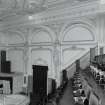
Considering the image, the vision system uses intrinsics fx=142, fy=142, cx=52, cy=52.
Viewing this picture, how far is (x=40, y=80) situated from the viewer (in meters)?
6.57

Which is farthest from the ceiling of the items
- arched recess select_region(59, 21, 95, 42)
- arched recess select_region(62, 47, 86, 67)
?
arched recess select_region(62, 47, 86, 67)

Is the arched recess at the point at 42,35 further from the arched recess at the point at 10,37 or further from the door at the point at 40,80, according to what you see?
the door at the point at 40,80

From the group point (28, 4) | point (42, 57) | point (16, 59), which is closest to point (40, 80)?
point (42, 57)

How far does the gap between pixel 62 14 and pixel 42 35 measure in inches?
57.7

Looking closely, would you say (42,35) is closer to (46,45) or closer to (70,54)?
(46,45)

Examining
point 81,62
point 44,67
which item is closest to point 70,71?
point 81,62

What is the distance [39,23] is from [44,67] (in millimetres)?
1977

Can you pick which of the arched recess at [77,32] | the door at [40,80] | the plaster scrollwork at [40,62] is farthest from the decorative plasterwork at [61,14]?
the door at [40,80]

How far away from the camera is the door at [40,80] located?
6.37 meters

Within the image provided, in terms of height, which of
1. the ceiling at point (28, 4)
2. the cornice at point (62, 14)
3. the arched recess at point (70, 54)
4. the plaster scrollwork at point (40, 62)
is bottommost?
Answer: the plaster scrollwork at point (40, 62)

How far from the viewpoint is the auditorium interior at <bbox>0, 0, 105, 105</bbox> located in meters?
4.75

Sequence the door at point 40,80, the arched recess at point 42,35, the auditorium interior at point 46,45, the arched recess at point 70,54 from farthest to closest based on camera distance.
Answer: the door at point 40,80 < the arched recess at point 42,35 < the arched recess at point 70,54 < the auditorium interior at point 46,45

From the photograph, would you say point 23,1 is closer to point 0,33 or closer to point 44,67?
point 44,67

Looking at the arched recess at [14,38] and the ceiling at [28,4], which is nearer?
the ceiling at [28,4]
